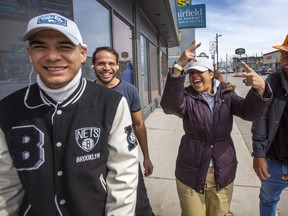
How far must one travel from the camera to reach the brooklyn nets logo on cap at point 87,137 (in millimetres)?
1262

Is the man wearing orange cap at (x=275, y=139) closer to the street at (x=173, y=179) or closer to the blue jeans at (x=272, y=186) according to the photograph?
the blue jeans at (x=272, y=186)

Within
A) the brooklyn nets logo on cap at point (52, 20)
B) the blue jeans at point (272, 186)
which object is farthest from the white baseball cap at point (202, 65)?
the brooklyn nets logo on cap at point (52, 20)

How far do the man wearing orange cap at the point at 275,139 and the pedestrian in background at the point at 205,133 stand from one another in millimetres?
296

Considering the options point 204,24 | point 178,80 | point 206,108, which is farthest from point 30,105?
point 204,24

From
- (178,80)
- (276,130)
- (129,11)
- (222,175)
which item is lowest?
(222,175)

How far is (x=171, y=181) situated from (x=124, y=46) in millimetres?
3499

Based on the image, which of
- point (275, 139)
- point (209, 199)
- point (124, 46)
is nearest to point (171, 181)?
point (209, 199)

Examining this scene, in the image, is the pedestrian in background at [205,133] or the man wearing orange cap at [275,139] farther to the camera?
the man wearing orange cap at [275,139]

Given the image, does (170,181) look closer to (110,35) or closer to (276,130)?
(276,130)

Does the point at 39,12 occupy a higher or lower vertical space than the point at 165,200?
higher

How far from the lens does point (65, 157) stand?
1.23 m

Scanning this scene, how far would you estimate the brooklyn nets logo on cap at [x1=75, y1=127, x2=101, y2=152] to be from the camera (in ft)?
4.14

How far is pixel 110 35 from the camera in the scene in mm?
5223

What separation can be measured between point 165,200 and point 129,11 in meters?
4.84
